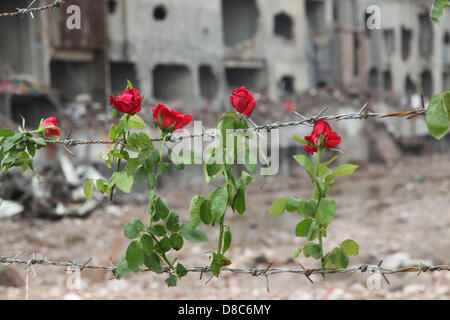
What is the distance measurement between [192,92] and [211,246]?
35.1 ft

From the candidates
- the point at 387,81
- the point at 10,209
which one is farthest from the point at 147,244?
the point at 387,81

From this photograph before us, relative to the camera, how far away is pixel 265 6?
754 inches

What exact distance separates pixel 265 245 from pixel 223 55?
12.1 meters

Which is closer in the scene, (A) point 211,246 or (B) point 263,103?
(A) point 211,246

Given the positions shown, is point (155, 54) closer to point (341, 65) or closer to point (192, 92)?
point (192, 92)

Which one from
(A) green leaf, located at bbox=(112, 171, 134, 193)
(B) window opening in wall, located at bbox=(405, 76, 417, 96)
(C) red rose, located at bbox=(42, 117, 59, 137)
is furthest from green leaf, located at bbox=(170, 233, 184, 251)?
(B) window opening in wall, located at bbox=(405, 76, 417, 96)

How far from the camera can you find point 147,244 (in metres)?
1.81

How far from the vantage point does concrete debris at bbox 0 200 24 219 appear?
28.3 feet

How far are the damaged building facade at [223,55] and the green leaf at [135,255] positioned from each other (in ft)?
33.1

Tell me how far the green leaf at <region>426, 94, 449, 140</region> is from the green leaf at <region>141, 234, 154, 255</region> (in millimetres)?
995

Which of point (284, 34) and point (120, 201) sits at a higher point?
point (284, 34)

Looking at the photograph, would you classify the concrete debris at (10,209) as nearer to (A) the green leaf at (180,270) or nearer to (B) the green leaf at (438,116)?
(A) the green leaf at (180,270)

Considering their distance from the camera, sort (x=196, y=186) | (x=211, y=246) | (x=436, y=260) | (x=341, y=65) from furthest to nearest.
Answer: (x=341, y=65), (x=196, y=186), (x=211, y=246), (x=436, y=260)

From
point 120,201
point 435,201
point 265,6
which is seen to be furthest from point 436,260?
point 265,6
